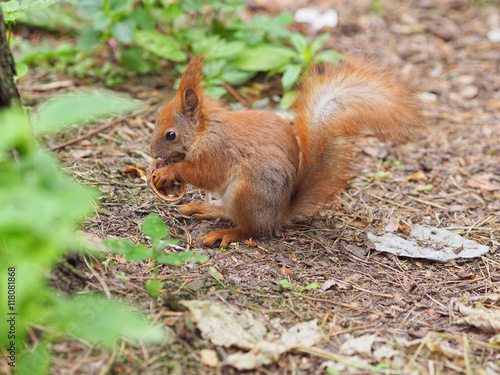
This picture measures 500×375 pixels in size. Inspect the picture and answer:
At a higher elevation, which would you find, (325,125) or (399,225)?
(325,125)

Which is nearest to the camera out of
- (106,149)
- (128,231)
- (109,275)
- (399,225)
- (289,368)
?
(289,368)

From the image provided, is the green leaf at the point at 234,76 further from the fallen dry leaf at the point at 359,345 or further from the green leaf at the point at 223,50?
the fallen dry leaf at the point at 359,345

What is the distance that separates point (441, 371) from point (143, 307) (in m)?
1.10

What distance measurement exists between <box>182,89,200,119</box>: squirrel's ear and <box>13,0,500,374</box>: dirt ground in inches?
21.3

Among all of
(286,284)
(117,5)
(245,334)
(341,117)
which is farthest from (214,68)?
(245,334)

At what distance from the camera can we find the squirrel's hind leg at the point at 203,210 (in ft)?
9.29

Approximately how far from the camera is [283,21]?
4.20 m

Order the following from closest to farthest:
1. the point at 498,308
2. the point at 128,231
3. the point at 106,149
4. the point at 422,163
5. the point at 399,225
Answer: the point at 498,308
the point at 128,231
the point at 399,225
the point at 106,149
the point at 422,163

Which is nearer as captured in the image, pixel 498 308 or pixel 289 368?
pixel 289 368

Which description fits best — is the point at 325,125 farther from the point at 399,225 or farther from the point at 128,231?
the point at 128,231

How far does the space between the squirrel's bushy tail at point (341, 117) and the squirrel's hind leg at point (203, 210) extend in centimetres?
43

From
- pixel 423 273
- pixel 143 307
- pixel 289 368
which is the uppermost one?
pixel 143 307

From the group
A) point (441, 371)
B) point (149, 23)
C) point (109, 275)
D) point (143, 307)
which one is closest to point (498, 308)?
point (441, 371)

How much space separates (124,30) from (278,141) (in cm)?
180
